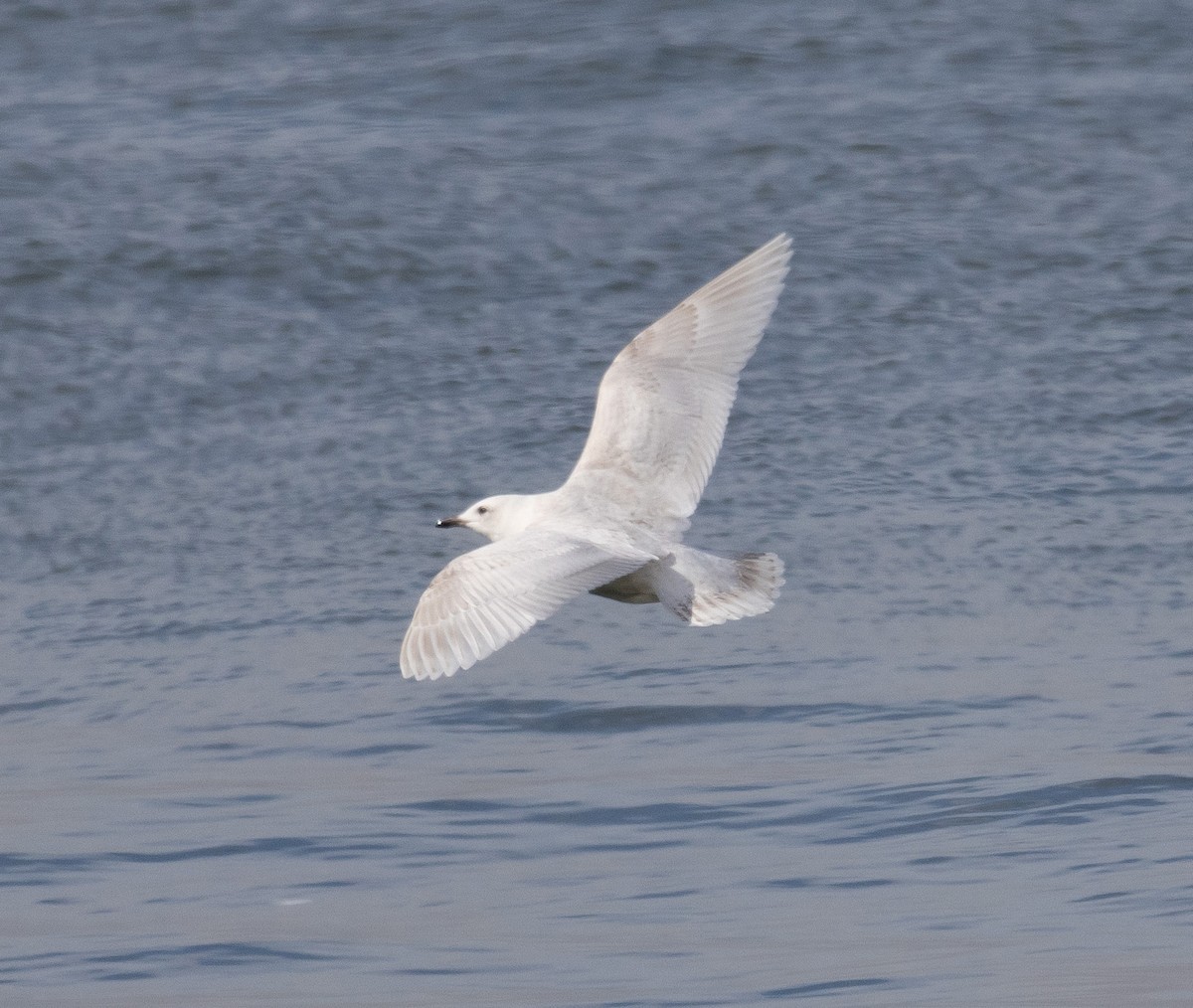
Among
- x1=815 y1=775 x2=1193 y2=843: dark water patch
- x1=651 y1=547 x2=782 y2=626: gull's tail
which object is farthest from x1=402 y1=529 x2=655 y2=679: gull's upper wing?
x1=815 y1=775 x2=1193 y2=843: dark water patch

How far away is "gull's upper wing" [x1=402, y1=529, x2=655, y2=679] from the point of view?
4.45m

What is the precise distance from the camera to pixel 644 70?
33.7ft

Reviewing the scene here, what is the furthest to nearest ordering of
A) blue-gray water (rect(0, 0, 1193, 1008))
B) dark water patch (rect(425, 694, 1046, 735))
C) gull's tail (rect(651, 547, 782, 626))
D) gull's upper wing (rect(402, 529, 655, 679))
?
dark water patch (rect(425, 694, 1046, 735)) < gull's tail (rect(651, 547, 782, 626)) < blue-gray water (rect(0, 0, 1193, 1008)) < gull's upper wing (rect(402, 529, 655, 679))

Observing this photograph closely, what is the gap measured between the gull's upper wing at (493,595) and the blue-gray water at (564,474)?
687 millimetres

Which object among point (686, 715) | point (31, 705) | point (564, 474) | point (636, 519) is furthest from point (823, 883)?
point (564, 474)

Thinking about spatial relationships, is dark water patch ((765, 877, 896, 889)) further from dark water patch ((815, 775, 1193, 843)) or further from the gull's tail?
the gull's tail

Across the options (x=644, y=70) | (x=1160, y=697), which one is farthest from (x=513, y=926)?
(x=644, y=70)

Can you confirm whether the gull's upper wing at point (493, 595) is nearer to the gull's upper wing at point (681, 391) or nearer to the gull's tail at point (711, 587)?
the gull's tail at point (711, 587)

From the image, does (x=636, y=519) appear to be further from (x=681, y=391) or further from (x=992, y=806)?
(x=992, y=806)

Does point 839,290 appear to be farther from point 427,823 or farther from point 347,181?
point 427,823

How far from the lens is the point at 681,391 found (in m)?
5.59

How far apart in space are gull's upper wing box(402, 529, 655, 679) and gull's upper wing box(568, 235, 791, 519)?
2.16ft

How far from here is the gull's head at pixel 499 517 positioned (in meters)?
5.25

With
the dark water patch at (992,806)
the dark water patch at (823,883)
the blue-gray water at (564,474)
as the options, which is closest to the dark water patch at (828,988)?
the blue-gray water at (564,474)
